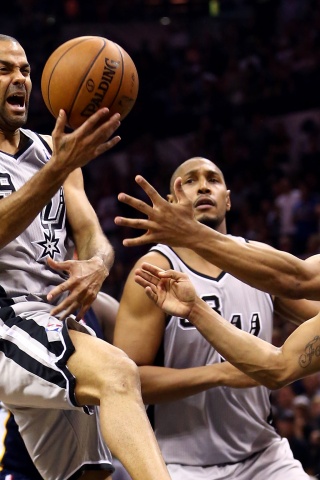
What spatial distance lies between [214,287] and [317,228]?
18.3 feet

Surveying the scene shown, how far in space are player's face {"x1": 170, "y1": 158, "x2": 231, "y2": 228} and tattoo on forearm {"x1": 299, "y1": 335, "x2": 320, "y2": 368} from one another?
103 centimetres

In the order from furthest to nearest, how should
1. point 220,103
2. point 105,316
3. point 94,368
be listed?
1. point 220,103
2. point 105,316
3. point 94,368

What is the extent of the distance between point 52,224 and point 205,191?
1039 mm

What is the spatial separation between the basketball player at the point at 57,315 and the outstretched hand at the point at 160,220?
0.86 feet

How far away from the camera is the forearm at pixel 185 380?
416 centimetres

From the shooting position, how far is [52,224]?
4.05 meters

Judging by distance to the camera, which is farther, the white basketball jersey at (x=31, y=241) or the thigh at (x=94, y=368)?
the white basketball jersey at (x=31, y=241)

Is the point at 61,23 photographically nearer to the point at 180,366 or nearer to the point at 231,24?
the point at 231,24

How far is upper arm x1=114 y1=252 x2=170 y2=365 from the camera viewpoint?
4383mm

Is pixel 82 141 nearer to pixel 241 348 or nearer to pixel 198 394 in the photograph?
pixel 241 348

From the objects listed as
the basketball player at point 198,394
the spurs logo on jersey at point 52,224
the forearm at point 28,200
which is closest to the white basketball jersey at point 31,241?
the spurs logo on jersey at point 52,224

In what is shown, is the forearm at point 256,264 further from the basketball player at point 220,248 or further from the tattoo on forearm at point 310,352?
the tattoo on forearm at point 310,352

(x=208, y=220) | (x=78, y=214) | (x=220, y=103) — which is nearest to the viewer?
(x=78, y=214)

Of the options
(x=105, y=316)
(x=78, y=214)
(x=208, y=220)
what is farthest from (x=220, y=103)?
(x=78, y=214)
